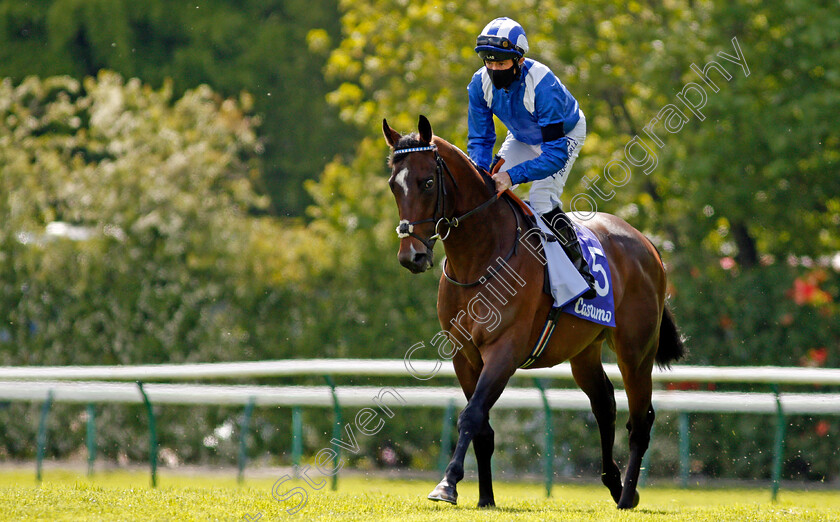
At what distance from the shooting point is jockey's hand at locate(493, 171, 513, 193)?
565 centimetres

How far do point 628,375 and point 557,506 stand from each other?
92 centimetres

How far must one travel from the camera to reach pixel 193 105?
1842 centimetres

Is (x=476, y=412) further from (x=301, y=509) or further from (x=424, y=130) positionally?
(x=424, y=130)

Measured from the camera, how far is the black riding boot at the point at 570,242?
5.87 metres

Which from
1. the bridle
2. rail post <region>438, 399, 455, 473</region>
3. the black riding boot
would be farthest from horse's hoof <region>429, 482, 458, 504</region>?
rail post <region>438, 399, 455, 473</region>

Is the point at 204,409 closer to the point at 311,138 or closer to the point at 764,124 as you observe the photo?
the point at 764,124

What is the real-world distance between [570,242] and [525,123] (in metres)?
0.68

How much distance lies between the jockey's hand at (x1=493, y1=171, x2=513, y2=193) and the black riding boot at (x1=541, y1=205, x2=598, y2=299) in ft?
1.19

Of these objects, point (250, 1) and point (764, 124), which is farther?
point (250, 1)

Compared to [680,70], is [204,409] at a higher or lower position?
lower

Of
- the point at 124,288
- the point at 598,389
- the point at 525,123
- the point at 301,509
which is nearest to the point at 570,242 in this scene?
the point at 525,123

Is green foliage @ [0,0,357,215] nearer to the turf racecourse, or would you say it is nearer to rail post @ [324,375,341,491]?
rail post @ [324,375,341,491]

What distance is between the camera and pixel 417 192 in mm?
5145

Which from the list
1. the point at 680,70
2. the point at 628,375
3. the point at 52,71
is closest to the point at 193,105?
the point at 52,71
